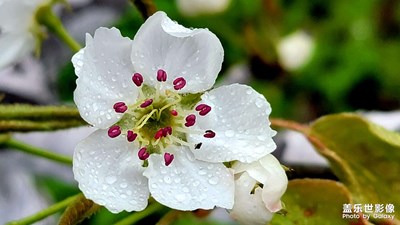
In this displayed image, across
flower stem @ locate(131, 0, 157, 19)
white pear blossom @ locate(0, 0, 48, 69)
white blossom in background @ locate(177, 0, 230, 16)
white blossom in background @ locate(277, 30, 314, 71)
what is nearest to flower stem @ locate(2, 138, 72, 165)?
white pear blossom @ locate(0, 0, 48, 69)

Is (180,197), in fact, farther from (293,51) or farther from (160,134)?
(293,51)

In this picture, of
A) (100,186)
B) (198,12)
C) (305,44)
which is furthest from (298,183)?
(305,44)

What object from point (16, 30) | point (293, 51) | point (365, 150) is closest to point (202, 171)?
point (365, 150)

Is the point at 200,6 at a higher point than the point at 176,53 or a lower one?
lower

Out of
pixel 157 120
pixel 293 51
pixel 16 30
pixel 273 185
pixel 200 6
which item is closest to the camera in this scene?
pixel 273 185

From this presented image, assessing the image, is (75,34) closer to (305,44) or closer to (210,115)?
(305,44)

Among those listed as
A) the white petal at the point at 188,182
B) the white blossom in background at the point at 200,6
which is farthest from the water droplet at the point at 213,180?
the white blossom in background at the point at 200,6
